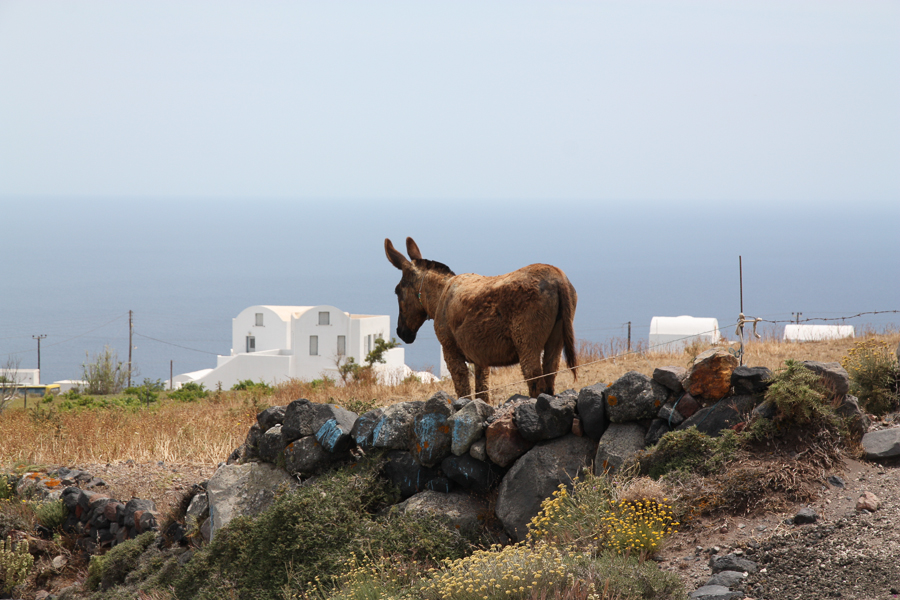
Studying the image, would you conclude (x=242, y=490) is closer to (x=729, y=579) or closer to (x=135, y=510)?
(x=135, y=510)

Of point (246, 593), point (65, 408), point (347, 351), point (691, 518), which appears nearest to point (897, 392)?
point (691, 518)

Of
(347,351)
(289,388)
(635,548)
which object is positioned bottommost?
(347,351)

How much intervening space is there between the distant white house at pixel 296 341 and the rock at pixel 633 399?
1810 inches

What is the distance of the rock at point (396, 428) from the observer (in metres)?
7.38

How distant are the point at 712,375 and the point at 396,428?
2.89 m

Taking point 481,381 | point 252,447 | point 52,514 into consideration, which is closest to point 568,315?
point 481,381

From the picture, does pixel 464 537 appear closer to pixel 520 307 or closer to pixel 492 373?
pixel 520 307

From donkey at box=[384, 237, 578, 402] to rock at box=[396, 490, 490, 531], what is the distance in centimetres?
167

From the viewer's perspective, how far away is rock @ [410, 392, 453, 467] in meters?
7.07

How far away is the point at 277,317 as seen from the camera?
5678 centimetres

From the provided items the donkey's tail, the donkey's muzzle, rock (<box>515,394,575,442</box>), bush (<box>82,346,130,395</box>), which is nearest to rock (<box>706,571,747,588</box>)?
rock (<box>515,394,575,442</box>)

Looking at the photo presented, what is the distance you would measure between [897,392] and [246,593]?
6664 mm

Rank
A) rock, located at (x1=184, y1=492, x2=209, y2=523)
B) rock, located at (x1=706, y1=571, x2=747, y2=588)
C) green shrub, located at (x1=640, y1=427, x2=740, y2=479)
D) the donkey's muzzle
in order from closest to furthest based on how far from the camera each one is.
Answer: rock, located at (x1=706, y1=571, x2=747, y2=588)
green shrub, located at (x1=640, y1=427, x2=740, y2=479)
rock, located at (x1=184, y1=492, x2=209, y2=523)
the donkey's muzzle

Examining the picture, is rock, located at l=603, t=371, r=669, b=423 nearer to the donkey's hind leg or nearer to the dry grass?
the donkey's hind leg
